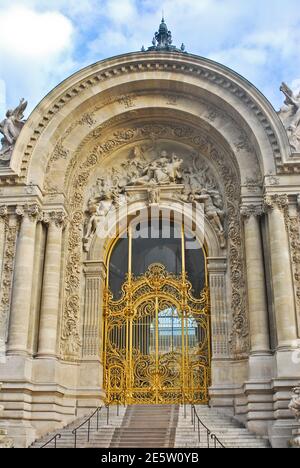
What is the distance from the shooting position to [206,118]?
57.4 feet

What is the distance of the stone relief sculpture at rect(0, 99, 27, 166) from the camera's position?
54.7 ft

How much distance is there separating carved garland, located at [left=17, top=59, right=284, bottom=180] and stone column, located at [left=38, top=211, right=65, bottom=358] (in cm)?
→ 168

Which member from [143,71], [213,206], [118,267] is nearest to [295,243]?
[213,206]

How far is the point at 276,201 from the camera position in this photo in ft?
50.6

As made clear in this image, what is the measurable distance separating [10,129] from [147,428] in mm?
9371

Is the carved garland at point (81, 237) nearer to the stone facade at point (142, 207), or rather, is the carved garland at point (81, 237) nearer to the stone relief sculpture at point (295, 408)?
the stone facade at point (142, 207)

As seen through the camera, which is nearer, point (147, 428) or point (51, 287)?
point (147, 428)

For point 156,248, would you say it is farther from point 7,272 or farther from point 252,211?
point 7,272

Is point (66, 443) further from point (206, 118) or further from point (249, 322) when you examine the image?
point (206, 118)

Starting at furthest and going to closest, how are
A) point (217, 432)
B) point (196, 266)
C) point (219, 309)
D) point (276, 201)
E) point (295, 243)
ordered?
point (196, 266)
point (219, 309)
point (276, 201)
point (295, 243)
point (217, 432)

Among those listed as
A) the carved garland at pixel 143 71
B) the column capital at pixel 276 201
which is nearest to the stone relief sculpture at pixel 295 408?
the column capital at pixel 276 201

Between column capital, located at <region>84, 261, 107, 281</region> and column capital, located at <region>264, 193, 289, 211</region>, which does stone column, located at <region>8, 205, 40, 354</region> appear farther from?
column capital, located at <region>264, 193, 289, 211</region>

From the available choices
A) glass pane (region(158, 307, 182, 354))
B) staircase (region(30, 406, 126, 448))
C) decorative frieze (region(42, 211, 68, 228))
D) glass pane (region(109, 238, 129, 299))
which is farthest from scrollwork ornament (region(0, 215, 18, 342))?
glass pane (region(158, 307, 182, 354))
